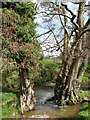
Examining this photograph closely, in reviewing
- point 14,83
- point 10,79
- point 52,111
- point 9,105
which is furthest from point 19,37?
point 14,83

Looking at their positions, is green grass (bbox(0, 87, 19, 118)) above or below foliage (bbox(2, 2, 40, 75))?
below

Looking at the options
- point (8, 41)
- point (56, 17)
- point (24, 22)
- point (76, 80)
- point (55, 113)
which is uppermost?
point (56, 17)

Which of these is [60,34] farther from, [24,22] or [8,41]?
[8,41]

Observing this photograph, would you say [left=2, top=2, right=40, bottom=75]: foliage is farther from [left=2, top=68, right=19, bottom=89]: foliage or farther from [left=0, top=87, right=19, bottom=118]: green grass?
[left=2, top=68, right=19, bottom=89]: foliage

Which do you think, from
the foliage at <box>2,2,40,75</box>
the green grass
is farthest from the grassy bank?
the foliage at <box>2,2,40,75</box>

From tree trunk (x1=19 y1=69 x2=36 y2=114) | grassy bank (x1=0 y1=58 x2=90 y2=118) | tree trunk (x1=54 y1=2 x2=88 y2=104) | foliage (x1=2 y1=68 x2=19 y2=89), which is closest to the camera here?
grassy bank (x1=0 y1=58 x2=90 y2=118)

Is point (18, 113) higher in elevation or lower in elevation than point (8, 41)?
lower

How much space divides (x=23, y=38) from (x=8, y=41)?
85 centimetres

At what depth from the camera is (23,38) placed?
14.8ft

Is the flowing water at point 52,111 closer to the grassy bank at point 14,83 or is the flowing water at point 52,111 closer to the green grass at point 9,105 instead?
the green grass at point 9,105

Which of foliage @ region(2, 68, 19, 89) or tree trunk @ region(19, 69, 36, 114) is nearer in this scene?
tree trunk @ region(19, 69, 36, 114)

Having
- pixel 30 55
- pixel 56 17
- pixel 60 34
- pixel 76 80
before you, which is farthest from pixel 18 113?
pixel 56 17

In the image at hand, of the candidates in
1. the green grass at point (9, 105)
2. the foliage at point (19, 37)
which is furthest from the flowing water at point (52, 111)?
the foliage at point (19, 37)

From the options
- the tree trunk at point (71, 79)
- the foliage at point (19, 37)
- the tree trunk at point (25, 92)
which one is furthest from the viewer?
the tree trunk at point (71, 79)
